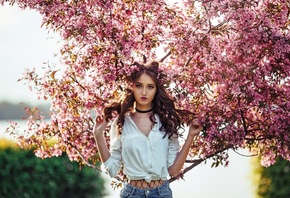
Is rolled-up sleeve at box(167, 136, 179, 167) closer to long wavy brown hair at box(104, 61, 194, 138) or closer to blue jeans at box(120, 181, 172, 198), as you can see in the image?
long wavy brown hair at box(104, 61, 194, 138)

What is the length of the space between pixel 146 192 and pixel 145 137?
1.38 feet

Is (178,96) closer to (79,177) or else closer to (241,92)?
(241,92)

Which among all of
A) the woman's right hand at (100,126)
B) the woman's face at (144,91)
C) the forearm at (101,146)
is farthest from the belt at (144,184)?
the woman's face at (144,91)

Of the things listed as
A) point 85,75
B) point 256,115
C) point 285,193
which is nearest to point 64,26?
point 85,75

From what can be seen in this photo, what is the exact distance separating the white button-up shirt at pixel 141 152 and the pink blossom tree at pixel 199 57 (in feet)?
1.46

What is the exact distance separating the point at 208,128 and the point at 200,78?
1.46ft

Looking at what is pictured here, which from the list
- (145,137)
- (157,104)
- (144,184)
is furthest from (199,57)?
(144,184)

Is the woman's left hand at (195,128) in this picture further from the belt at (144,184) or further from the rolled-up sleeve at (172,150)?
the belt at (144,184)

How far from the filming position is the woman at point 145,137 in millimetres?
4996

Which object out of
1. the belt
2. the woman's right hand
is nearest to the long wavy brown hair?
the woman's right hand

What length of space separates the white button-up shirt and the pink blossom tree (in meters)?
0.45

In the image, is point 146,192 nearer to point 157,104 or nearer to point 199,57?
point 157,104

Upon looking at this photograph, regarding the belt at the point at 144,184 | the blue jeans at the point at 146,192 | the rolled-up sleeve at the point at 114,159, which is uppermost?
the rolled-up sleeve at the point at 114,159

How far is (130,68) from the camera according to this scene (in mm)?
5363
